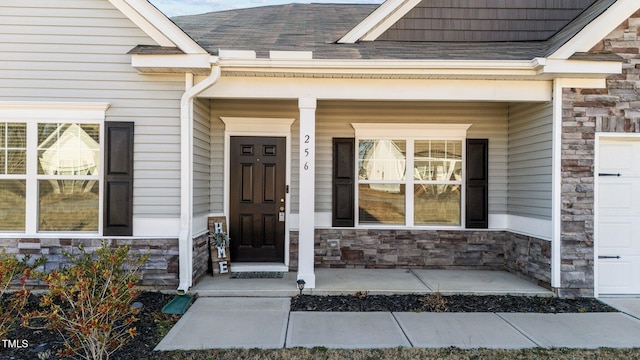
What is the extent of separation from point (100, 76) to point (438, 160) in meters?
5.27

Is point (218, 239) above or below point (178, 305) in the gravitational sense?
above

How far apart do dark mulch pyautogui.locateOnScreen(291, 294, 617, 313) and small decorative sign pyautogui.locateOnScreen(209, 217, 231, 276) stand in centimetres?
157

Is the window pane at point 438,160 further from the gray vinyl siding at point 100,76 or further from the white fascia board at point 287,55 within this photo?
the gray vinyl siding at point 100,76

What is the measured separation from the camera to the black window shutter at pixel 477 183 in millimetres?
7008

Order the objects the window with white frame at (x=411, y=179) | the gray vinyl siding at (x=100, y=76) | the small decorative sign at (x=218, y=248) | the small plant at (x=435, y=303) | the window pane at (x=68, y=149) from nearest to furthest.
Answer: the small plant at (x=435, y=303) → the gray vinyl siding at (x=100, y=76) → the window pane at (x=68, y=149) → the small decorative sign at (x=218, y=248) → the window with white frame at (x=411, y=179)

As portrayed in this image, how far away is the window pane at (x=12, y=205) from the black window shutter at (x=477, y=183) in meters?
6.62

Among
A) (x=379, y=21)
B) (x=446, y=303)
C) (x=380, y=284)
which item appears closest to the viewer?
(x=446, y=303)

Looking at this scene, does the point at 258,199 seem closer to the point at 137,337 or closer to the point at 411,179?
the point at 411,179

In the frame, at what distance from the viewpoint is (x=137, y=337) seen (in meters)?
4.26

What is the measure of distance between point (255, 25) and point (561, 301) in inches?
265

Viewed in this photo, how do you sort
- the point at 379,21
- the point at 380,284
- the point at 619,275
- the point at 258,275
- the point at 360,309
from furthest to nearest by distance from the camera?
the point at 379,21 → the point at 258,275 → the point at 380,284 → the point at 619,275 → the point at 360,309

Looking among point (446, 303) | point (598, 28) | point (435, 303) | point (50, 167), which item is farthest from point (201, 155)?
point (598, 28)

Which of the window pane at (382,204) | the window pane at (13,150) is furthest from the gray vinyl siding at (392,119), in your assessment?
the window pane at (13,150)

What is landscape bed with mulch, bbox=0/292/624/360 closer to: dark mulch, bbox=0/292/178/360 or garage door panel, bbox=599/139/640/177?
dark mulch, bbox=0/292/178/360
